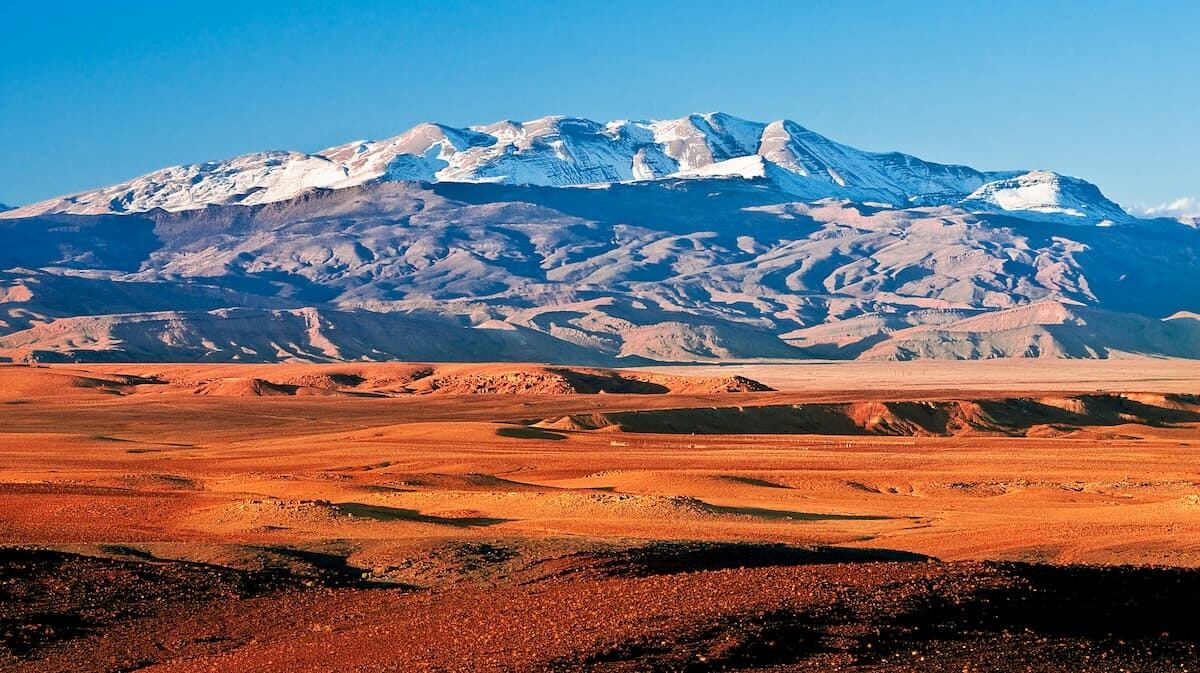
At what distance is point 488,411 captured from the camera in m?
94.4

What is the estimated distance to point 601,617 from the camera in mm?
19484

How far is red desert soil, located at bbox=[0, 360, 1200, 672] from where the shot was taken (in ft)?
60.4

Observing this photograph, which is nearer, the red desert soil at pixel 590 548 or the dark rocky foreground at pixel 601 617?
the dark rocky foreground at pixel 601 617

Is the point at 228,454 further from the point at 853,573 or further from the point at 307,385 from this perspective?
the point at 307,385

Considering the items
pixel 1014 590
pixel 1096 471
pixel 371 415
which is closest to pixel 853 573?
pixel 1014 590

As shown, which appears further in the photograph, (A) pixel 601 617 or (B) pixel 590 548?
(B) pixel 590 548

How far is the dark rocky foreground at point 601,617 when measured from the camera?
1748 cm

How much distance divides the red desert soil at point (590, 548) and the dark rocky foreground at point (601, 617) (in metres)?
0.06

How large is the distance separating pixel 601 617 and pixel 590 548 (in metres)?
8.71

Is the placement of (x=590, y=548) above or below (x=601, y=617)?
below

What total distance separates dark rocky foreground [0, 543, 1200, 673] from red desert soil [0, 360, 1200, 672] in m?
0.06

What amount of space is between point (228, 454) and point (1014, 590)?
48.9 metres

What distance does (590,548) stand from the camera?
2819 centimetres

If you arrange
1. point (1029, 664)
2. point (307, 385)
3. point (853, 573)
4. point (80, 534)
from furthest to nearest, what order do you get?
1. point (307, 385)
2. point (80, 534)
3. point (853, 573)
4. point (1029, 664)
